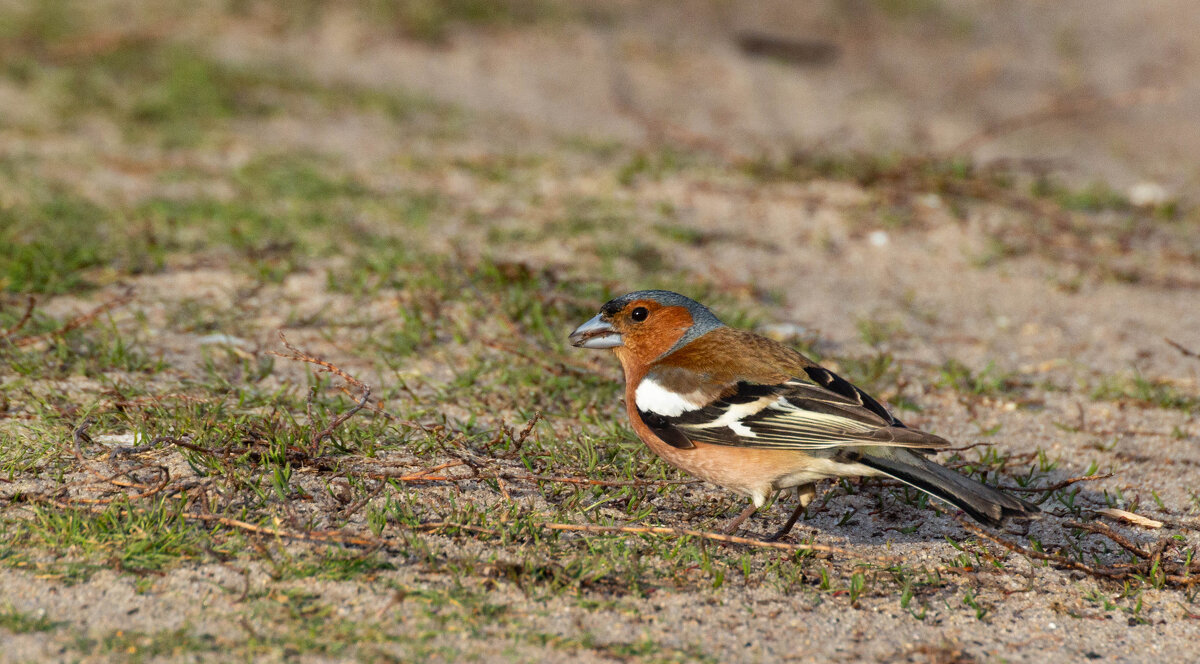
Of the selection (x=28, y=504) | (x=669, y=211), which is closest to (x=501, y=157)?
(x=669, y=211)

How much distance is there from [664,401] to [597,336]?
602 mm

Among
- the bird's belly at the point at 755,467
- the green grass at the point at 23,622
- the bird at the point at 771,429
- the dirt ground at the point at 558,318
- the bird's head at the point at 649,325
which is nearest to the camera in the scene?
the green grass at the point at 23,622

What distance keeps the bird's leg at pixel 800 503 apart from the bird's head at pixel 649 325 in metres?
0.76

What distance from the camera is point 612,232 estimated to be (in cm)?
664

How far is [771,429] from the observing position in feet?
11.7

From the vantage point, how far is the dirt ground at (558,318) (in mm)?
3176

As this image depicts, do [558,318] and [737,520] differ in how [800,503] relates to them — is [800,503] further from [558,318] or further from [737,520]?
[558,318]

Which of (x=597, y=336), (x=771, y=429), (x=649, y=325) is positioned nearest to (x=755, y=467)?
(x=771, y=429)

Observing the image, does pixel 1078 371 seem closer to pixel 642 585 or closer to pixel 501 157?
pixel 642 585

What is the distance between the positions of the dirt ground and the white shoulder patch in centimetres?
30

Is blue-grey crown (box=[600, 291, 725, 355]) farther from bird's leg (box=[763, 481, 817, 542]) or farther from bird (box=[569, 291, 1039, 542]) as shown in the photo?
bird's leg (box=[763, 481, 817, 542])

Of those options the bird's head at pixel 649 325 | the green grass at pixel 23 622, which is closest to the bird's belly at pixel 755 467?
the bird's head at pixel 649 325

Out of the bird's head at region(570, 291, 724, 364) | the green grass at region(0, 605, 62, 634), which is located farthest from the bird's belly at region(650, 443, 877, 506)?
the green grass at region(0, 605, 62, 634)

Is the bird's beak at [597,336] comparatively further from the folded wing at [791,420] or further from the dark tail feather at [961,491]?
the dark tail feather at [961,491]
